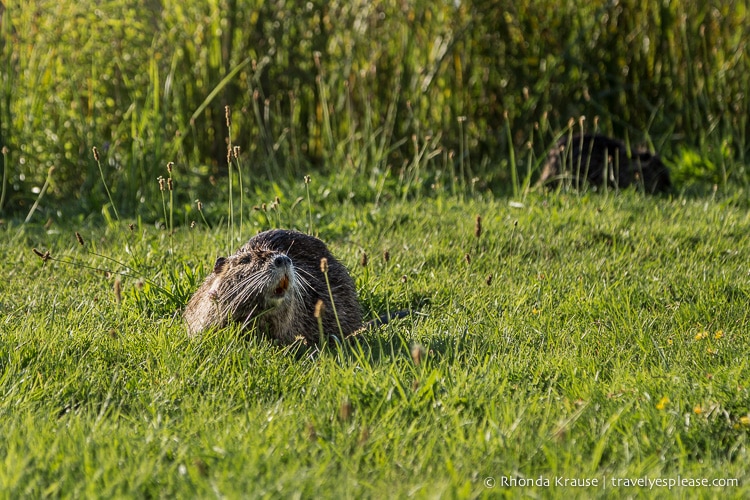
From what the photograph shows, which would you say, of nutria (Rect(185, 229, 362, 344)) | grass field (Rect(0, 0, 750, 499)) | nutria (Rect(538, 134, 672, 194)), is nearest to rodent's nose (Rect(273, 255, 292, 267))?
nutria (Rect(185, 229, 362, 344))

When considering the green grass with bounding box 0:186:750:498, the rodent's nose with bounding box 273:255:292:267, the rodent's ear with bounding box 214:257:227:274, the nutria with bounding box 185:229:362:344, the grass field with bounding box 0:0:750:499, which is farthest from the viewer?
the rodent's ear with bounding box 214:257:227:274

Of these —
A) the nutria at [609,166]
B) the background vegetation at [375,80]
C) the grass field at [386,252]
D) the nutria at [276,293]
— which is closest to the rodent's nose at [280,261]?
the nutria at [276,293]

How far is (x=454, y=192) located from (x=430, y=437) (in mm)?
3799

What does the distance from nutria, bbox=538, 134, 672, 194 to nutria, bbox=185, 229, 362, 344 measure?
2999mm

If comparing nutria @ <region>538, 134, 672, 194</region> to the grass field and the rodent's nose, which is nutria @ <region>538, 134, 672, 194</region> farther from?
the rodent's nose

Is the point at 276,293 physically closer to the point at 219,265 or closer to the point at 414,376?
the point at 219,265

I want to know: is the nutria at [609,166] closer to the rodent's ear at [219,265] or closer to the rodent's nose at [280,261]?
the rodent's ear at [219,265]

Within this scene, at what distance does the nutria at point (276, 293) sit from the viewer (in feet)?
12.8

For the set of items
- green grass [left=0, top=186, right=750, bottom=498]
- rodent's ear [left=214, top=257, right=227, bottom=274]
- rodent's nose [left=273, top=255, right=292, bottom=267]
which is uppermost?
rodent's nose [left=273, top=255, right=292, bottom=267]

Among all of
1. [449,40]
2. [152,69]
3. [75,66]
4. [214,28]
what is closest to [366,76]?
[449,40]

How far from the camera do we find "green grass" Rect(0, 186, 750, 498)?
2799mm

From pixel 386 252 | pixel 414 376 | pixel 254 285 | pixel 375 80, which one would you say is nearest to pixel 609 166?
pixel 375 80

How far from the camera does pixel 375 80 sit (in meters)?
7.95

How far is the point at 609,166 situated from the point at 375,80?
6.80 ft
